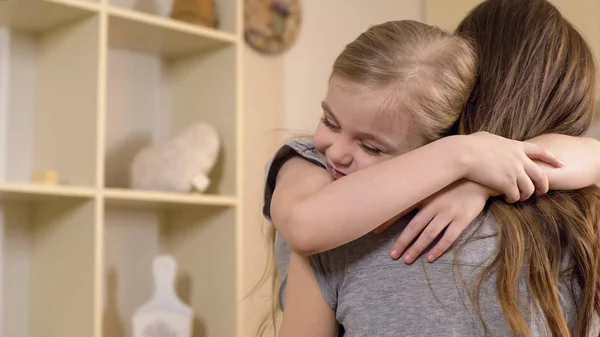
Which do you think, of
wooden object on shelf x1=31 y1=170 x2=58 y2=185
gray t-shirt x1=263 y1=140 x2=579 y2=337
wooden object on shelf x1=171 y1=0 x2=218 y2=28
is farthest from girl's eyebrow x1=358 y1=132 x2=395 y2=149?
wooden object on shelf x1=171 y1=0 x2=218 y2=28

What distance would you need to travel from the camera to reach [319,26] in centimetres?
271

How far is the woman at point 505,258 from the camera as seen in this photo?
84 cm

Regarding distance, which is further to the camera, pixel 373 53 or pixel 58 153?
pixel 58 153

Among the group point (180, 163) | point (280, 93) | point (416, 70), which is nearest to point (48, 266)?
point (180, 163)

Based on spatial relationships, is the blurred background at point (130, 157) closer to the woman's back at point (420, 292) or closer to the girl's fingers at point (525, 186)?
the woman's back at point (420, 292)

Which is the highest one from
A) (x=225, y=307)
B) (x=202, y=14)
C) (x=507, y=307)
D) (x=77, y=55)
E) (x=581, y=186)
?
(x=202, y=14)

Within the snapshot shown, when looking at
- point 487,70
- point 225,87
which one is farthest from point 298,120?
point 487,70

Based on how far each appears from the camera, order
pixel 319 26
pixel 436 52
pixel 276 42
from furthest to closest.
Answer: pixel 319 26 → pixel 276 42 → pixel 436 52

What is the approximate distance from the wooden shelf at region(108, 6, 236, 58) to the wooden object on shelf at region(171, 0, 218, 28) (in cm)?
7

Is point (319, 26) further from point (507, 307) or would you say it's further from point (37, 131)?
point (507, 307)

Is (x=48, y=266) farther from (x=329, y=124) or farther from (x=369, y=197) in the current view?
(x=369, y=197)

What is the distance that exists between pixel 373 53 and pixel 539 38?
0.75ft

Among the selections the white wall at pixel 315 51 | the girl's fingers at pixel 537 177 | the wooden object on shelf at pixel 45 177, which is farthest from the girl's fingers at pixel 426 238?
the white wall at pixel 315 51

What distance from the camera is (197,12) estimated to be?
2.13 metres
